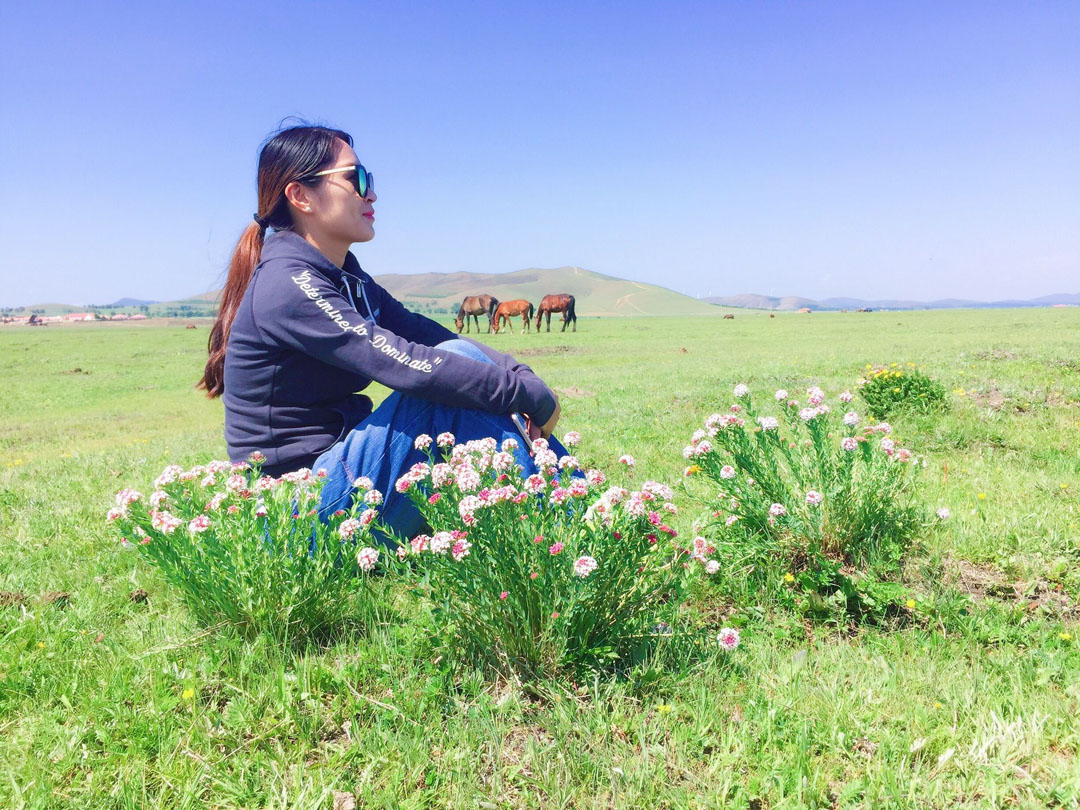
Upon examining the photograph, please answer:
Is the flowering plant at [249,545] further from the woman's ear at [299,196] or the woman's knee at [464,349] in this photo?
the woman's ear at [299,196]

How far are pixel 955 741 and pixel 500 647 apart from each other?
157 cm

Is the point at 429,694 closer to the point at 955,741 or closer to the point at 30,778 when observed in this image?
the point at 30,778

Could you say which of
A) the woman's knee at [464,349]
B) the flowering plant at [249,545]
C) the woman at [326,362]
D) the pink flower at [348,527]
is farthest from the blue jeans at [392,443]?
the pink flower at [348,527]

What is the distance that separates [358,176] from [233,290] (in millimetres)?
947

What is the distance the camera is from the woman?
3107mm

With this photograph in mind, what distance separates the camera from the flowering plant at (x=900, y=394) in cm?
731

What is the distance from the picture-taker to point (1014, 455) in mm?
5664

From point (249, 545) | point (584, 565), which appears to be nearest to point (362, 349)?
point (249, 545)

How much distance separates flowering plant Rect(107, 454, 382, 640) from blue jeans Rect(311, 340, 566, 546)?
1.17 feet

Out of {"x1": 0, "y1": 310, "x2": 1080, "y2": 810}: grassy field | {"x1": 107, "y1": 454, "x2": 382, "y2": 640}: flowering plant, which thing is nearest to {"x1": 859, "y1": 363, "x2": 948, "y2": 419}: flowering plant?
{"x1": 0, "y1": 310, "x2": 1080, "y2": 810}: grassy field

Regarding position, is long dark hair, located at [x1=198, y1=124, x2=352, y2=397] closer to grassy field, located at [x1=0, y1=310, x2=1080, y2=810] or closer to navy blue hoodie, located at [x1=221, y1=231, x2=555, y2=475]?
navy blue hoodie, located at [x1=221, y1=231, x2=555, y2=475]

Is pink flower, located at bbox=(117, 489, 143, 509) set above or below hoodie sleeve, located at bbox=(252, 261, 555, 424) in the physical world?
below

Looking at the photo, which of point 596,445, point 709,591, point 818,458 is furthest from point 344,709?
point 596,445

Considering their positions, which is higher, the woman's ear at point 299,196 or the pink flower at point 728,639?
the woman's ear at point 299,196
